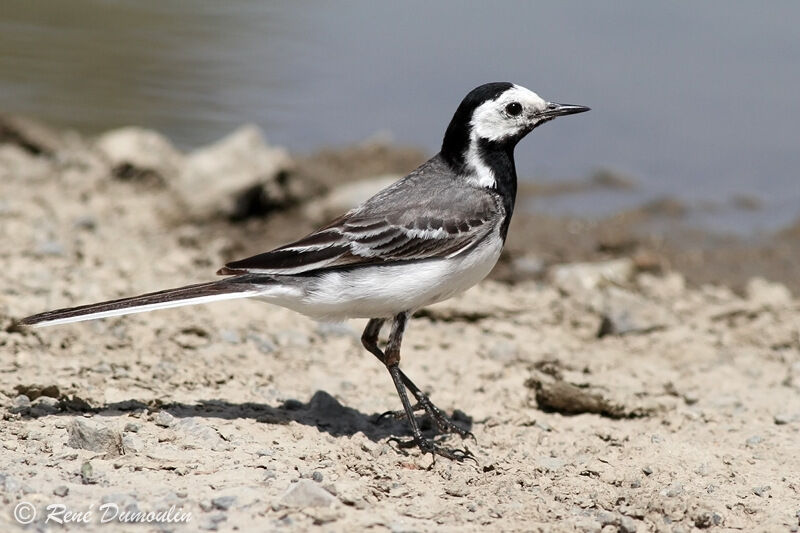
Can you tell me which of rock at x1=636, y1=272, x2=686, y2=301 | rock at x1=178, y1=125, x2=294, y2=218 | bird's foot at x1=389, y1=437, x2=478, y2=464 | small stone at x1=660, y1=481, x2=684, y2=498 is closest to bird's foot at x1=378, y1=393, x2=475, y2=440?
bird's foot at x1=389, y1=437, x2=478, y2=464

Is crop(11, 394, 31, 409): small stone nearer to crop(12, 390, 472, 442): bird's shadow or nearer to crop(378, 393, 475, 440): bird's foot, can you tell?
crop(12, 390, 472, 442): bird's shadow

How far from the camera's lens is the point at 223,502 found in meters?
4.75

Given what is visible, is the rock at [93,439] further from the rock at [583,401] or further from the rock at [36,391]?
the rock at [583,401]

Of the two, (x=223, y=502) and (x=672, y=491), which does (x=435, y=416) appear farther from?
(x=223, y=502)

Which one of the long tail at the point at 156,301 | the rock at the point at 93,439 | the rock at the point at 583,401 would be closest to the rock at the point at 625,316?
the rock at the point at 583,401

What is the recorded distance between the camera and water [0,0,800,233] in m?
13.0

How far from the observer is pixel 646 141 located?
13.5 metres

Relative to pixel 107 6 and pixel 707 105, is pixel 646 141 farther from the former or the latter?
pixel 107 6

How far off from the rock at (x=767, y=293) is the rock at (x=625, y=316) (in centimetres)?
110

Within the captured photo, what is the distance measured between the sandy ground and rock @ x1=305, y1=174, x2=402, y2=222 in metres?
0.24

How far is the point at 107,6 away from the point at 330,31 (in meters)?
3.42

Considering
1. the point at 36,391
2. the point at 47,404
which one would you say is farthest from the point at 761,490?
the point at 36,391

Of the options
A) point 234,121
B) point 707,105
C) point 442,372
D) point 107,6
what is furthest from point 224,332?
point 107,6

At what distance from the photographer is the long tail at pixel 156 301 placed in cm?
584
